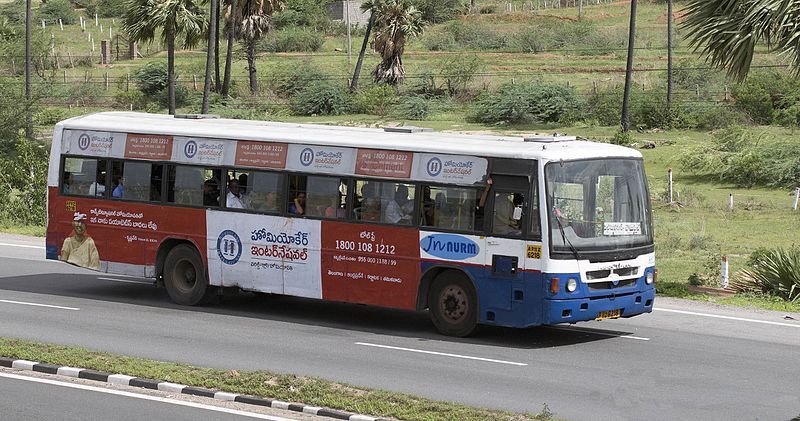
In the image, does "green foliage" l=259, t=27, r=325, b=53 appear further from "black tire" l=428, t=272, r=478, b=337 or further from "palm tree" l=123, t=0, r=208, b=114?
"black tire" l=428, t=272, r=478, b=337

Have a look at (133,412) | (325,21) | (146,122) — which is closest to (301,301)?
(146,122)

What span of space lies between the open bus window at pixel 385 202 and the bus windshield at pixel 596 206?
2.23 m

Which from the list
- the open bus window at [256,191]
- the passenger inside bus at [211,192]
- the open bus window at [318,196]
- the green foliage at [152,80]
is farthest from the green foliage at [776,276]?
the green foliage at [152,80]

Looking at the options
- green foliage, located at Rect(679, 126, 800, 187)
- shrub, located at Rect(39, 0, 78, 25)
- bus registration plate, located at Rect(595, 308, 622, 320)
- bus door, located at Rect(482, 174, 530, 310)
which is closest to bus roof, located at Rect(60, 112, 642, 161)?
bus door, located at Rect(482, 174, 530, 310)

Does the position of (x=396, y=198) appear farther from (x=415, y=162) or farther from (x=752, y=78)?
(x=752, y=78)

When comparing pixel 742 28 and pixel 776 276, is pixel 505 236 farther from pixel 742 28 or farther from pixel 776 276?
pixel 742 28

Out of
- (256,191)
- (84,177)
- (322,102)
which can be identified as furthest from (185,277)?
(322,102)

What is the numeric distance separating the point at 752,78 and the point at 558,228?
46724 mm

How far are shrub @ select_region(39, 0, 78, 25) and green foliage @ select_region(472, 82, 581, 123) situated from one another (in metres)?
61.5

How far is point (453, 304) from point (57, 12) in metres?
103

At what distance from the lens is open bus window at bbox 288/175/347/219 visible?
18.9 m

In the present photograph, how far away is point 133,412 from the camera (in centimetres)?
1282

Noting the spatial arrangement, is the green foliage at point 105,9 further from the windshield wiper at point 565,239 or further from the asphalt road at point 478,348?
the windshield wiper at point 565,239

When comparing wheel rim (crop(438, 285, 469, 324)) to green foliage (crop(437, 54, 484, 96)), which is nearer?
wheel rim (crop(438, 285, 469, 324))
